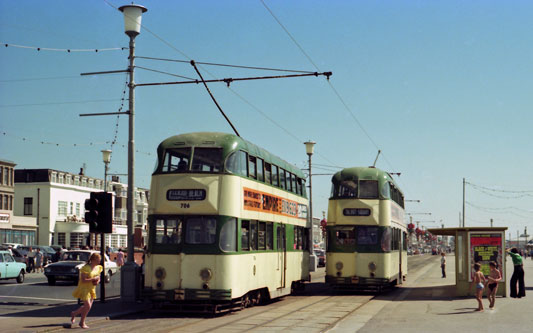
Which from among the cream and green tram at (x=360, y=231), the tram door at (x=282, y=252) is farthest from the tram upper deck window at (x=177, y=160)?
the cream and green tram at (x=360, y=231)

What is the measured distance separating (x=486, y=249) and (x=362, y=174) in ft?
17.1

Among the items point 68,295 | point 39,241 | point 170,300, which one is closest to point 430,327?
point 170,300

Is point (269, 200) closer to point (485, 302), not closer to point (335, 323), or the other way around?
point (335, 323)

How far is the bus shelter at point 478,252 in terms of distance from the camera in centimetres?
2398

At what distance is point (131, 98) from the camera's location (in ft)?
70.0

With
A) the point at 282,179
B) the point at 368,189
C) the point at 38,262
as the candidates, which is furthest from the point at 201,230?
the point at 38,262

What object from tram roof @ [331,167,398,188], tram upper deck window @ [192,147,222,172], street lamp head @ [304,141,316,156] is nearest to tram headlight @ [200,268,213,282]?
tram upper deck window @ [192,147,222,172]

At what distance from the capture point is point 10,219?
230 feet

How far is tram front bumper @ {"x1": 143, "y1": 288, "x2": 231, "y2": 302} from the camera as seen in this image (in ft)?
57.1

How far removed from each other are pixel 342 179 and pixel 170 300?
11036mm

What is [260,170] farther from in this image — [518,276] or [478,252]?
[518,276]

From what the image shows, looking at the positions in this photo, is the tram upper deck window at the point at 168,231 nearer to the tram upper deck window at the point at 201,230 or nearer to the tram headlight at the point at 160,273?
the tram upper deck window at the point at 201,230

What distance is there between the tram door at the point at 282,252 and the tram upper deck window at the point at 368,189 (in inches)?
190

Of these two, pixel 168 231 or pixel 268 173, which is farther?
pixel 268 173
